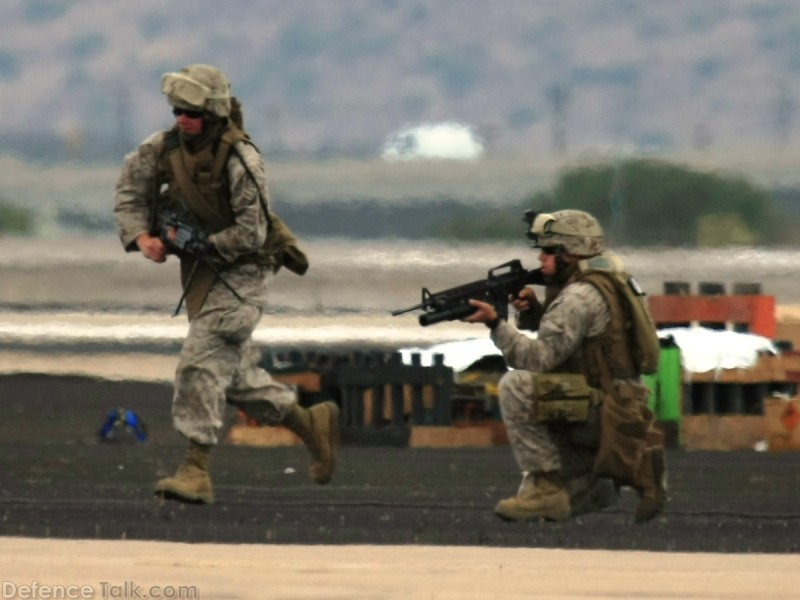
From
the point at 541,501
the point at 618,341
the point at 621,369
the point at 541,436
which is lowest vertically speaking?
the point at 541,501

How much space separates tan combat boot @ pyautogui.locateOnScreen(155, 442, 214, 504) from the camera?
11.4m

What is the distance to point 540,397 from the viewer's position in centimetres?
1067

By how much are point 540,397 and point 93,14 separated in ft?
202

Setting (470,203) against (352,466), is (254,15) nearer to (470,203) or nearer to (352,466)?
(470,203)

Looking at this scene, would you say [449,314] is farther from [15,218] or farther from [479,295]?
[15,218]

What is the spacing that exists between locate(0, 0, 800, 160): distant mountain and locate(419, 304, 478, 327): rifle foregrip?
40.8 m

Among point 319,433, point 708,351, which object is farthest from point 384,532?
point 708,351

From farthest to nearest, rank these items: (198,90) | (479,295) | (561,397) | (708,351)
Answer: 1. (708,351)
2. (198,90)
3. (479,295)
4. (561,397)

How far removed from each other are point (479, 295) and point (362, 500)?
5.06ft

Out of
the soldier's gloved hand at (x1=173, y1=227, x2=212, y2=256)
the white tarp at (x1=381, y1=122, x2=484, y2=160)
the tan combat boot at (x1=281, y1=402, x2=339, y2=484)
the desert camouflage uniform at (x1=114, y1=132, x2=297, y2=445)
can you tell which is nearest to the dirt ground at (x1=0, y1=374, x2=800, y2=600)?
the tan combat boot at (x1=281, y1=402, x2=339, y2=484)

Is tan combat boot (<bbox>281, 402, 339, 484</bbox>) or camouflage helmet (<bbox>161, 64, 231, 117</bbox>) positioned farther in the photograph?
tan combat boot (<bbox>281, 402, 339, 484</bbox>)

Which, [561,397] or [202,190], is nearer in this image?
[561,397]

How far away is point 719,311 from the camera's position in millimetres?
18250

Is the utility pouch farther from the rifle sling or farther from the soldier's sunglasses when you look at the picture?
→ the soldier's sunglasses
